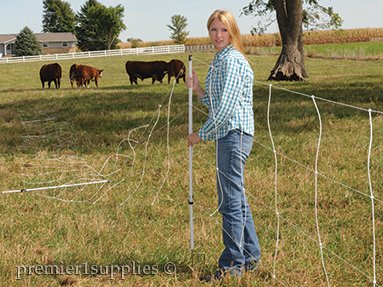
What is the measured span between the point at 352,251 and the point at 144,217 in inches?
77.8

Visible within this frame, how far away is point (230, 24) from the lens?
2490 millimetres

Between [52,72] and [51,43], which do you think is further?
[51,43]

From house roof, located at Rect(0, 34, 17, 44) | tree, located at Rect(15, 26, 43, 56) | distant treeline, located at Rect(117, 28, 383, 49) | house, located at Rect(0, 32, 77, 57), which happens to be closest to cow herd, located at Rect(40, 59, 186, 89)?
distant treeline, located at Rect(117, 28, 383, 49)

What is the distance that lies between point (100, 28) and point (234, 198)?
70720mm

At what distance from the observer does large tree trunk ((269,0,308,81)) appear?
50.0ft

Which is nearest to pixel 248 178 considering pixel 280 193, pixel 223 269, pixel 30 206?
pixel 280 193

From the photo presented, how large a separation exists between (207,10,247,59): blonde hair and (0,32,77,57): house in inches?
2650

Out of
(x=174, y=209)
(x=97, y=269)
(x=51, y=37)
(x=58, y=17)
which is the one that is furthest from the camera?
(x=58, y=17)

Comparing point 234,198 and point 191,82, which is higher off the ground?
point 191,82

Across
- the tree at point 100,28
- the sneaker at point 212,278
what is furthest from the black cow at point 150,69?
the tree at point 100,28

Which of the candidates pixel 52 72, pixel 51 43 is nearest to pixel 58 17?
pixel 51 43

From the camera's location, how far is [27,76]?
24906 millimetres

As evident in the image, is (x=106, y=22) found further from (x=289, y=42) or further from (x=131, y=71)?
(x=289, y=42)

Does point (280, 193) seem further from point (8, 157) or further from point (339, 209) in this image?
point (8, 157)
